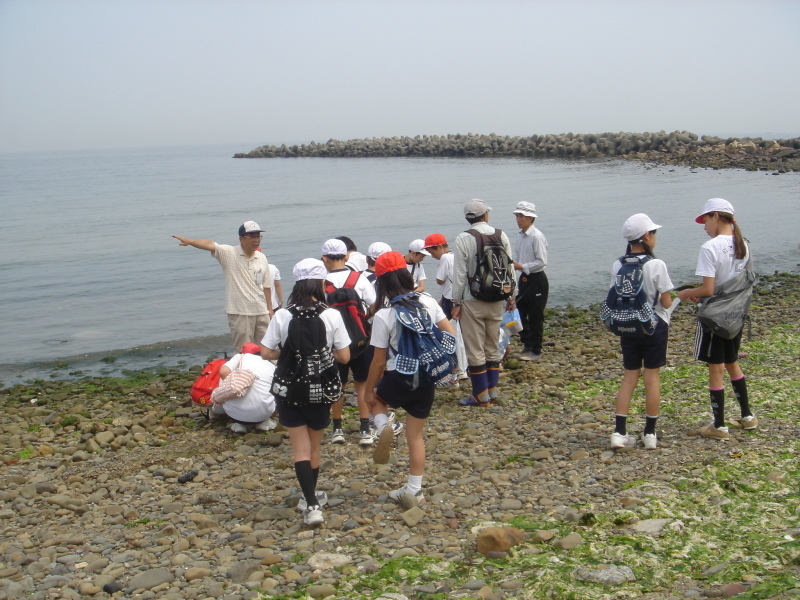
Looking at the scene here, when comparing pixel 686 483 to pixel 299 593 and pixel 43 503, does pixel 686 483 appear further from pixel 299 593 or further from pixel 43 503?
pixel 43 503

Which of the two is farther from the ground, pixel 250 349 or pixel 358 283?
pixel 358 283

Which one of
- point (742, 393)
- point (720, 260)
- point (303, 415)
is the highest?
point (720, 260)

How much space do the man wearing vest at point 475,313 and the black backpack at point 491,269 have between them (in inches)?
2.0

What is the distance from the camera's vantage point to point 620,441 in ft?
21.3

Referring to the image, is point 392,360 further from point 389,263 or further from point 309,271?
point 309,271

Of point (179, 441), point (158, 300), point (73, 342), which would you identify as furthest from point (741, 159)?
point (179, 441)

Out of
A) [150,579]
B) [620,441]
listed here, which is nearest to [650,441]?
[620,441]

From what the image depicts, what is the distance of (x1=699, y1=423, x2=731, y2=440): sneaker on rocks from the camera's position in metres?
6.50

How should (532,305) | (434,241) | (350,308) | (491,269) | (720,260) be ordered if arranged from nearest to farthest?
(720,260)
(350,308)
(491,269)
(434,241)
(532,305)

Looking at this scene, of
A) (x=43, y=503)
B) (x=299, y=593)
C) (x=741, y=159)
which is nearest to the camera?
(x=299, y=593)

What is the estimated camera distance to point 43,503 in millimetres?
6402

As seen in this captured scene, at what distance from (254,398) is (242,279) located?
1.56 m

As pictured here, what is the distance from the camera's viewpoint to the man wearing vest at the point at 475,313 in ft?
25.8

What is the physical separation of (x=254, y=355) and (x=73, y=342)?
8.65 meters
